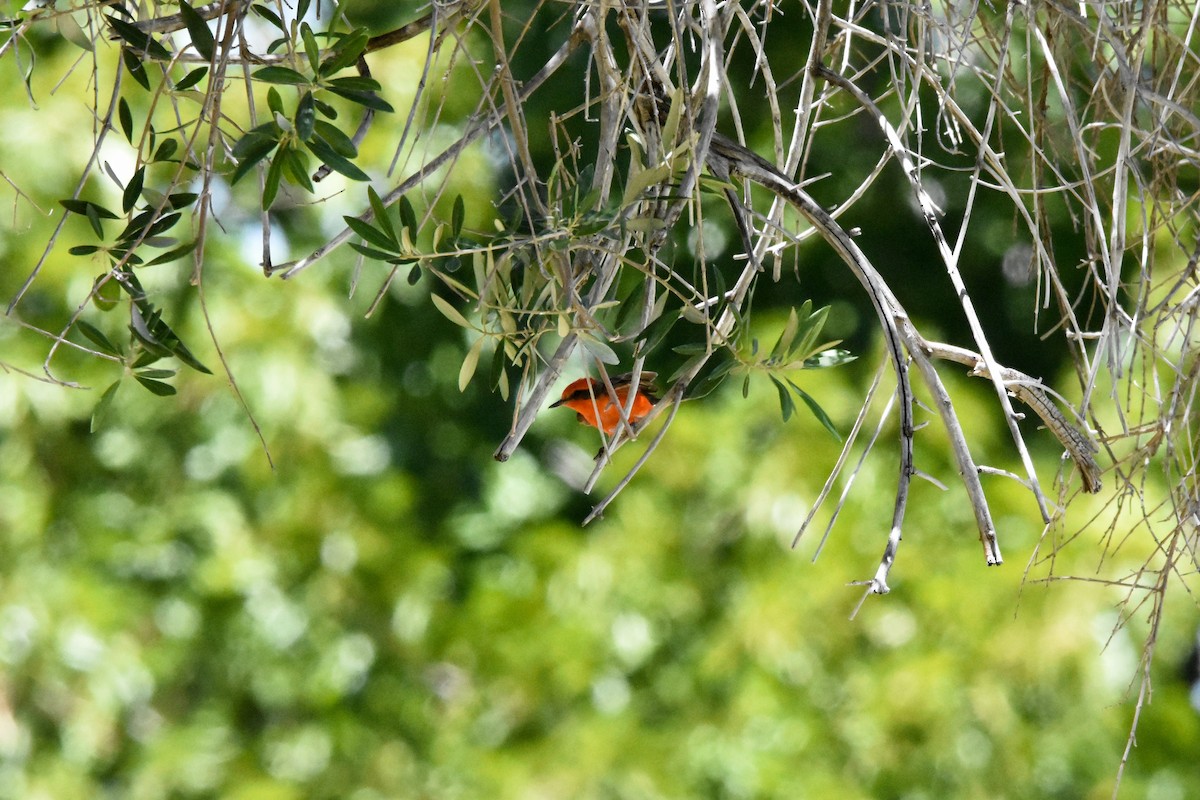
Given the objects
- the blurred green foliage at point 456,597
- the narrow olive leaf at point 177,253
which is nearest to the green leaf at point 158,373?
the narrow olive leaf at point 177,253

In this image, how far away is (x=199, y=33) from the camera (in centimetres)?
136

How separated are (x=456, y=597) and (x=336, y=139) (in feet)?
12.0

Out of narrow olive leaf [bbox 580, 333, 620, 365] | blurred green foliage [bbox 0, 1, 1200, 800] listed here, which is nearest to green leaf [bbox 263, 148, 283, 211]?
narrow olive leaf [bbox 580, 333, 620, 365]

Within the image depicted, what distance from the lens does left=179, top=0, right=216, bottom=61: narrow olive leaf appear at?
4.32ft

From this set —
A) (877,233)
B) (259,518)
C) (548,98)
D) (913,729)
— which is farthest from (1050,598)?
(259,518)

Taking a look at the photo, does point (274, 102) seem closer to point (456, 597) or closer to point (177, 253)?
point (177, 253)

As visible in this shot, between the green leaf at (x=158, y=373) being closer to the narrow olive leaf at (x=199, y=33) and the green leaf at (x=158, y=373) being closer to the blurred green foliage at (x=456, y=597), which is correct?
the narrow olive leaf at (x=199, y=33)

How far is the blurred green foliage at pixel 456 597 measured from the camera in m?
4.14

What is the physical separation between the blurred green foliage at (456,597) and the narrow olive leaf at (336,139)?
2.89m

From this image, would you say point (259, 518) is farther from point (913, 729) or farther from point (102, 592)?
point (913, 729)

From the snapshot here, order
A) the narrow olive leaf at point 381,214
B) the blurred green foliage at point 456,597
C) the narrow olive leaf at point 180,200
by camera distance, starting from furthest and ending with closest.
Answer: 1. the blurred green foliage at point 456,597
2. the narrow olive leaf at point 180,200
3. the narrow olive leaf at point 381,214

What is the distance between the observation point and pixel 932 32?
154 cm

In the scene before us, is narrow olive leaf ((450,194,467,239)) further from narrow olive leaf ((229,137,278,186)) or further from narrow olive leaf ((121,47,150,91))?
narrow olive leaf ((121,47,150,91))

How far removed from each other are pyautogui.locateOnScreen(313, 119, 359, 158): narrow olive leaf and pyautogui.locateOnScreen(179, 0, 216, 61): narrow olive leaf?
13 cm
